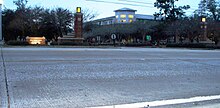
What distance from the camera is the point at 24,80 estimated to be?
7.87 m

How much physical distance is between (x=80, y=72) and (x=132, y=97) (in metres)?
3.84

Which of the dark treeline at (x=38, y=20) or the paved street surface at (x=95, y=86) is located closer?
the paved street surface at (x=95, y=86)

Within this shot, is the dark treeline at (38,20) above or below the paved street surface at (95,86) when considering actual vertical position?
Answer: above

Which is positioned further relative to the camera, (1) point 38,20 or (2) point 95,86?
(1) point 38,20

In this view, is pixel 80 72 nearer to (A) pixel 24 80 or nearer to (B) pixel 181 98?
(A) pixel 24 80

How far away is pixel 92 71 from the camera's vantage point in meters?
10.1

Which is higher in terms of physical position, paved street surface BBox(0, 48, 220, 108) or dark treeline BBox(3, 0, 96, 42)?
dark treeline BBox(3, 0, 96, 42)

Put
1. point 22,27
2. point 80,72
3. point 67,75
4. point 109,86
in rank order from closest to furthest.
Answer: point 109,86 → point 67,75 → point 80,72 → point 22,27

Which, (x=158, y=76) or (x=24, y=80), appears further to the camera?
(x=158, y=76)

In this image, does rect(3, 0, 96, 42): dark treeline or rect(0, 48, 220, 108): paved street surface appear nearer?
rect(0, 48, 220, 108): paved street surface

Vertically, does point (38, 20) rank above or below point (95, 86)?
above

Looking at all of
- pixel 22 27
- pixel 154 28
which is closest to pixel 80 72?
pixel 22 27

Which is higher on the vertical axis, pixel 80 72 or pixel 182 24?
pixel 182 24

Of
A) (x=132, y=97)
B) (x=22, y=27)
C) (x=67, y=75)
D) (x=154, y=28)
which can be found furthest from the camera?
(x=154, y=28)
